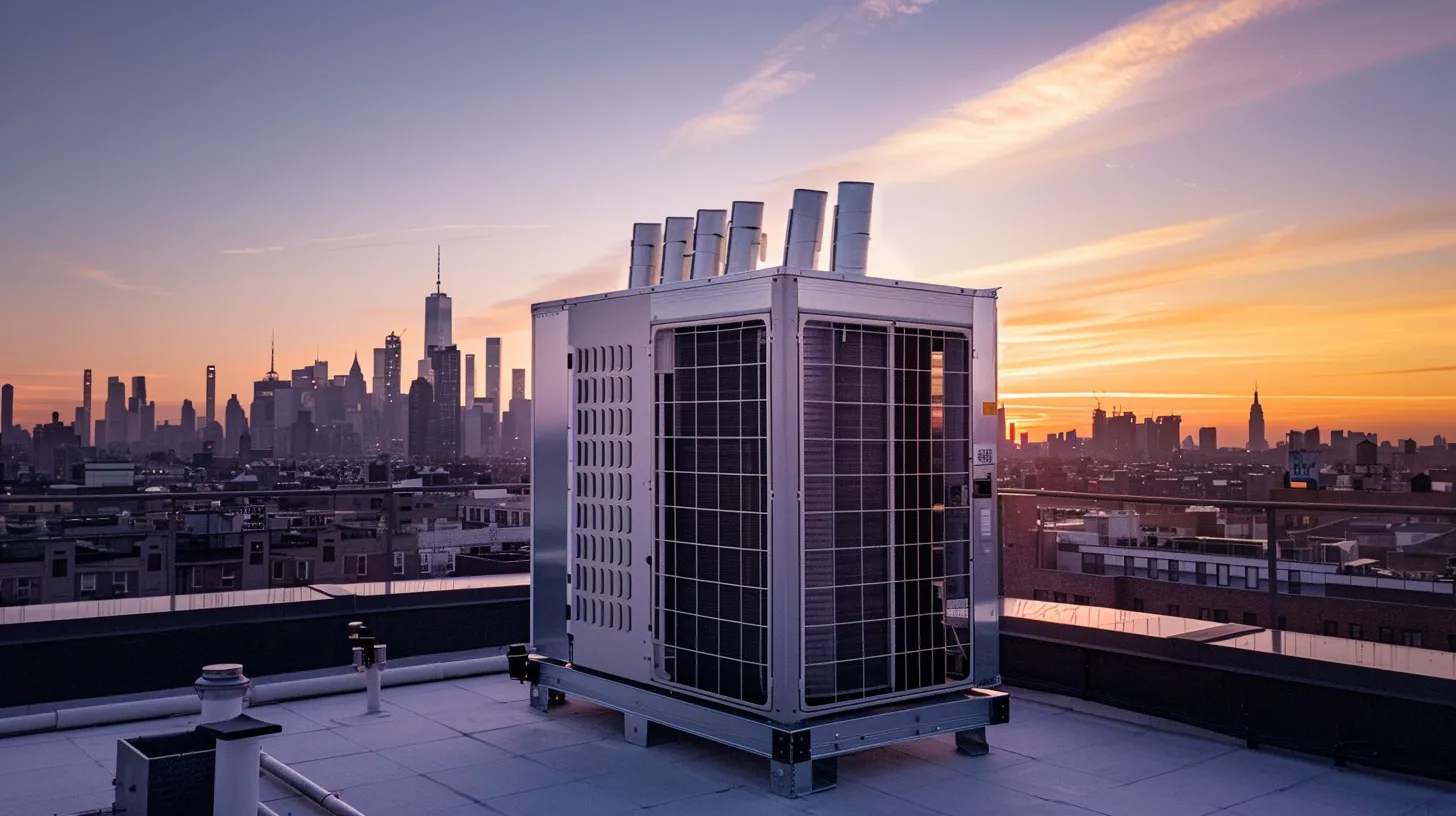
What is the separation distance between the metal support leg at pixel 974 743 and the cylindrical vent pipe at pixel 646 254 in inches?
141

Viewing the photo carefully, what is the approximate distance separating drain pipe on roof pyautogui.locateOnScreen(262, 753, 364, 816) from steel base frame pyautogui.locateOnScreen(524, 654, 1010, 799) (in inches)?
Answer: 67.3

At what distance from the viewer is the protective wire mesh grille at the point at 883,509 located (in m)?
5.32

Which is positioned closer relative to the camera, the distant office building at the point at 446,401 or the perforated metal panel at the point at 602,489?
the perforated metal panel at the point at 602,489

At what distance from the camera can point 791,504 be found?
5.13m

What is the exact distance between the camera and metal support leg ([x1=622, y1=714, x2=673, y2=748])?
Answer: 19.6 ft

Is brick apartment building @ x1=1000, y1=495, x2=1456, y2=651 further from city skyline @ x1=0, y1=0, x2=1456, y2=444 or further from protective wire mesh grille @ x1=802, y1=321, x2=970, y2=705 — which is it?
protective wire mesh grille @ x1=802, y1=321, x2=970, y2=705

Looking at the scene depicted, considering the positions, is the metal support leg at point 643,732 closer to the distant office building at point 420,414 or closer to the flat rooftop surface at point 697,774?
the flat rooftop surface at point 697,774

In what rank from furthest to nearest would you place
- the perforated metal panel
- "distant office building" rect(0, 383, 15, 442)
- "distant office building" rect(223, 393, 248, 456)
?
"distant office building" rect(223, 393, 248, 456) → "distant office building" rect(0, 383, 15, 442) → the perforated metal panel

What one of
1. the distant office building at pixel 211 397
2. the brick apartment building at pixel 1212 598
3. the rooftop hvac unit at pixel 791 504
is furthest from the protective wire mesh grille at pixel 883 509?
the distant office building at pixel 211 397

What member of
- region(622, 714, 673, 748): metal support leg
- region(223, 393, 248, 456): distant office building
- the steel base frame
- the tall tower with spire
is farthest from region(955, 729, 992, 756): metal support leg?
region(223, 393, 248, 456): distant office building

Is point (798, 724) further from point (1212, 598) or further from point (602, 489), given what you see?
point (1212, 598)

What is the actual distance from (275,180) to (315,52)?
7.31ft

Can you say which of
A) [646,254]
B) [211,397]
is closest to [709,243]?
[646,254]

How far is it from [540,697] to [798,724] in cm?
242
